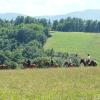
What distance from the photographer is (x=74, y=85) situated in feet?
81.0

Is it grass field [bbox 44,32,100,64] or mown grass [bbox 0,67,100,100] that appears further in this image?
grass field [bbox 44,32,100,64]

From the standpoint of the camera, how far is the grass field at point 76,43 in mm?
161250

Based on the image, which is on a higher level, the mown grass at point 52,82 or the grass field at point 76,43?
the mown grass at point 52,82

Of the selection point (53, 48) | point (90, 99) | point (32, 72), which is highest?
point (90, 99)

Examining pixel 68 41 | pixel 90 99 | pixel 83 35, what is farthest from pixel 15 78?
pixel 83 35

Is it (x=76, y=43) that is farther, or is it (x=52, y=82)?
(x=76, y=43)

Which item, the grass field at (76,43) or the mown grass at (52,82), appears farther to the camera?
the grass field at (76,43)

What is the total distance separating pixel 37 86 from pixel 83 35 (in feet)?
576

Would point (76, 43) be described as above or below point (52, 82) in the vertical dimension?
below

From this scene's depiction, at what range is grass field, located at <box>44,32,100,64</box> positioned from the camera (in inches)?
6348

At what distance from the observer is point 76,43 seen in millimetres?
177875

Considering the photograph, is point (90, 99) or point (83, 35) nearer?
point (90, 99)

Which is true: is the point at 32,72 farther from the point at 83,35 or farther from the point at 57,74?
the point at 83,35

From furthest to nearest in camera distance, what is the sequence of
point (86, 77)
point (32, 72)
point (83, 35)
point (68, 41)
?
1. point (83, 35)
2. point (68, 41)
3. point (32, 72)
4. point (86, 77)
